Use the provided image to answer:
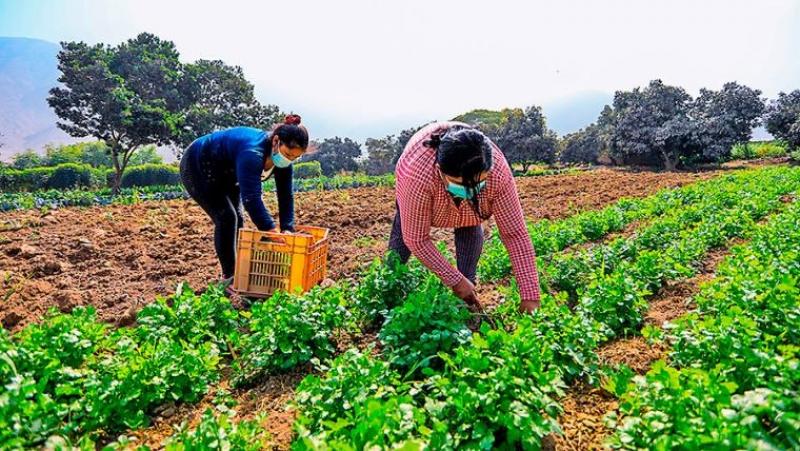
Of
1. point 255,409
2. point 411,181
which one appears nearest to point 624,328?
point 411,181

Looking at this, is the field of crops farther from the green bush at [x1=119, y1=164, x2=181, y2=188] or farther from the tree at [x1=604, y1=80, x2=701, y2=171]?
the green bush at [x1=119, y1=164, x2=181, y2=188]

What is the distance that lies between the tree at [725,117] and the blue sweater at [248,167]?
25615mm

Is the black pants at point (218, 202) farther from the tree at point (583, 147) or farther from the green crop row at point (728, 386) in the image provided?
the tree at point (583, 147)

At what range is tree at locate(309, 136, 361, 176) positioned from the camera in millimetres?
42938

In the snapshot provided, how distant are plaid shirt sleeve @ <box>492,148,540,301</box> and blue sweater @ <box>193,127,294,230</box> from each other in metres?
1.78

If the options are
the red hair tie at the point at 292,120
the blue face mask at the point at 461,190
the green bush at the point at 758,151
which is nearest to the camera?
the blue face mask at the point at 461,190

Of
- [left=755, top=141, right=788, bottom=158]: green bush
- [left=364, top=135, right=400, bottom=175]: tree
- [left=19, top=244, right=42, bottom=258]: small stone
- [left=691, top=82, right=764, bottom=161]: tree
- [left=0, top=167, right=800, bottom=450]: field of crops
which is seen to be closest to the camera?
[left=0, top=167, right=800, bottom=450]: field of crops

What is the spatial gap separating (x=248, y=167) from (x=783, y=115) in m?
30.9

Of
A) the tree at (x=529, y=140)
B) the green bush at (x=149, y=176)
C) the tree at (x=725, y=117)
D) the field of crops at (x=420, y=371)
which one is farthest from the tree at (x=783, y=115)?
the green bush at (x=149, y=176)

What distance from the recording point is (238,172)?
368 centimetres

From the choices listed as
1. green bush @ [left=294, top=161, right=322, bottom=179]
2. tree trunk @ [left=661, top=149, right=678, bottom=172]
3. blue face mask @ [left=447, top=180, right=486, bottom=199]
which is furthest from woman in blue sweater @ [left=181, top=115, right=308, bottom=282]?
green bush @ [left=294, top=161, right=322, bottom=179]

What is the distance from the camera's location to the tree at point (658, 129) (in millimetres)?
24969

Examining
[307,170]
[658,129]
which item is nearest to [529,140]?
[658,129]

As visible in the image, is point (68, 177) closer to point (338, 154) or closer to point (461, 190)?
point (338, 154)
